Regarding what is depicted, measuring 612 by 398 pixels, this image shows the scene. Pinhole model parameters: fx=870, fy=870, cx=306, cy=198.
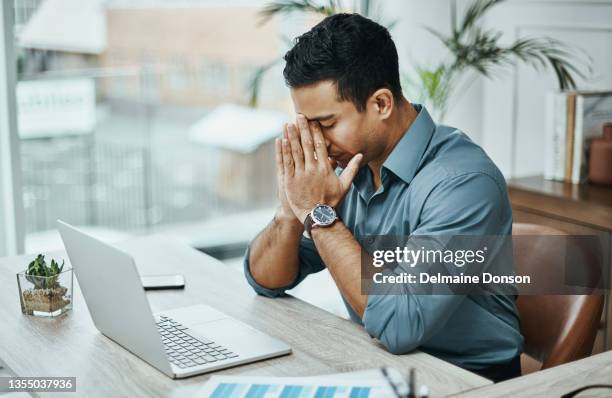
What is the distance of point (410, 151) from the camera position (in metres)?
1.86

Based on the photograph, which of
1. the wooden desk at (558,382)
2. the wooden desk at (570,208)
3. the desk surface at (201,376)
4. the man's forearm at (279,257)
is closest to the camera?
the wooden desk at (558,382)

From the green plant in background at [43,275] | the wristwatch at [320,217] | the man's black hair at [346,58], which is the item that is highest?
the man's black hair at [346,58]

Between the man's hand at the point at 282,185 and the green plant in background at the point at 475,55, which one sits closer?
the man's hand at the point at 282,185

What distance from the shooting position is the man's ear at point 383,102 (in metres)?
1.84

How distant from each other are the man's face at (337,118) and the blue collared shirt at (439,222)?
7 cm

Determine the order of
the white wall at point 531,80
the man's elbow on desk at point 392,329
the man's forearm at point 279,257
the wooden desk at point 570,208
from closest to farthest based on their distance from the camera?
the man's elbow on desk at point 392,329
the man's forearm at point 279,257
the wooden desk at point 570,208
the white wall at point 531,80

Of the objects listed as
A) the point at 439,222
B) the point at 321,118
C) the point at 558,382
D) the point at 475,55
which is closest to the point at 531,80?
the point at 475,55

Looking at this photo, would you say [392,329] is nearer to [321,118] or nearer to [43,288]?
[321,118]

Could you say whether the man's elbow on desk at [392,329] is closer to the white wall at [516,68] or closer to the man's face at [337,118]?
the man's face at [337,118]

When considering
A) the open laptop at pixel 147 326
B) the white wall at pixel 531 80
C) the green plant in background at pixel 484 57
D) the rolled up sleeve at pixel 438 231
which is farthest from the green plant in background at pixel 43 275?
the white wall at pixel 531 80

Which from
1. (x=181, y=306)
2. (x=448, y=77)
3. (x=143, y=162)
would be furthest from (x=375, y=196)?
(x=143, y=162)

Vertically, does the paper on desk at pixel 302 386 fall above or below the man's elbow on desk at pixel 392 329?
below

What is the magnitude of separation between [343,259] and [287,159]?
0.29 m

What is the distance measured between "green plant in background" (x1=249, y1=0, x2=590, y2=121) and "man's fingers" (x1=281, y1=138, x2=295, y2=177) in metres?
1.49
